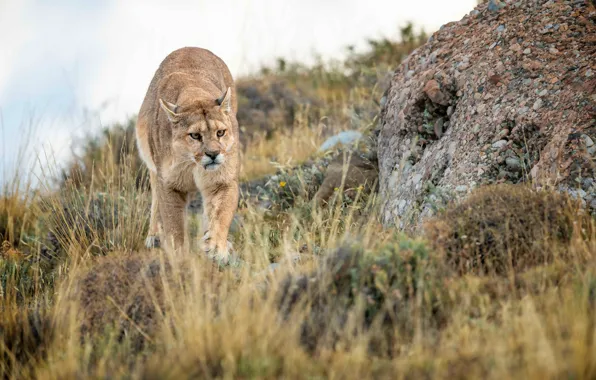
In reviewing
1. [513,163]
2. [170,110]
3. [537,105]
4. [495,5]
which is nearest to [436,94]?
[495,5]

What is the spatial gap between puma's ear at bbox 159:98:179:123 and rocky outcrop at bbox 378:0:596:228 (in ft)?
6.29

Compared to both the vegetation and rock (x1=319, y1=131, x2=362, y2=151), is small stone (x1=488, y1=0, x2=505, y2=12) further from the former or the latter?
rock (x1=319, y1=131, x2=362, y2=151)

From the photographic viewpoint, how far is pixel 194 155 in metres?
6.26

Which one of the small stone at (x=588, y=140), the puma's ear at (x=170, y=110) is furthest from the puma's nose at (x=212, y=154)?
the small stone at (x=588, y=140)

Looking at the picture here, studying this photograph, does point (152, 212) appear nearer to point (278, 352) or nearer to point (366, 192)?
point (366, 192)

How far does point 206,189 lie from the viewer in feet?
21.5

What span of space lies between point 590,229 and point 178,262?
256 cm

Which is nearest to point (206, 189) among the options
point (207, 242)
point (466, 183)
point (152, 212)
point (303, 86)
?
point (207, 242)

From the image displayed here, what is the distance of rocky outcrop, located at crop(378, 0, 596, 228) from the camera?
5.19m

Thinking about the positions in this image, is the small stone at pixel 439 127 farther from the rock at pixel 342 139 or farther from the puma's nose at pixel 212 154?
the rock at pixel 342 139

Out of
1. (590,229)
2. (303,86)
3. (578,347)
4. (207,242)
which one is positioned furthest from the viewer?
(303,86)

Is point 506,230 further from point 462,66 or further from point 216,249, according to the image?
point 216,249

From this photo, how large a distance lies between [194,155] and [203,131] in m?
0.21

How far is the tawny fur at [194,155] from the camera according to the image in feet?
20.5
